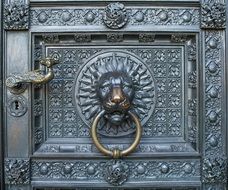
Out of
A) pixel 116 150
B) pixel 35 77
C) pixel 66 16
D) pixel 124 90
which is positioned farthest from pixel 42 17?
pixel 116 150

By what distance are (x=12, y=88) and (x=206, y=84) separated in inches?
19.0

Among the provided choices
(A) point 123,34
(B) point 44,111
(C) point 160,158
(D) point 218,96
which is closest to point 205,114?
(D) point 218,96

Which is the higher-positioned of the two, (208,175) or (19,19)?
(19,19)

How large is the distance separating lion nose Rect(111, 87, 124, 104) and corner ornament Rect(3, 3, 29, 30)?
273 mm

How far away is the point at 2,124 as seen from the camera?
1002 mm

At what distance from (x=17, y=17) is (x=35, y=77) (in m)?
0.16

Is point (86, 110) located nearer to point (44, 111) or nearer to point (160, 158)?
point (44, 111)

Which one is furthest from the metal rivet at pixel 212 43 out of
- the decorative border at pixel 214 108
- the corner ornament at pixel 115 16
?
the corner ornament at pixel 115 16

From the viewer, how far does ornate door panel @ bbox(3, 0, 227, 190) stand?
999 mm

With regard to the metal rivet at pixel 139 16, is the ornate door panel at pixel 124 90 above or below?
below

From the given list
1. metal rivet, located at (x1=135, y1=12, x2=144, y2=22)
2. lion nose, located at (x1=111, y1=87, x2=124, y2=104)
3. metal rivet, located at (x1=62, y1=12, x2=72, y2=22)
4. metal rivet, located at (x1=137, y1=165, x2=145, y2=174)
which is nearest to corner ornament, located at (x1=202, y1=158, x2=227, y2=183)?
metal rivet, located at (x1=137, y1=165, x2=145, y2=174)

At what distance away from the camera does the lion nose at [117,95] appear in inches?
36.1

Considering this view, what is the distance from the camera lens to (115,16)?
994mm

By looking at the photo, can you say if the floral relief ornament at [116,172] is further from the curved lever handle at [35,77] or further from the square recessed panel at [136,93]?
the curved lever handle at [35,77]
